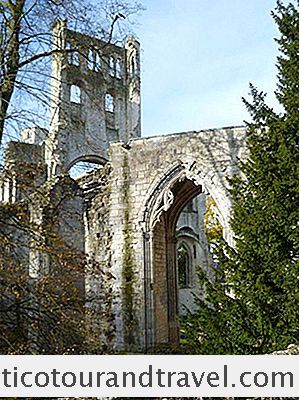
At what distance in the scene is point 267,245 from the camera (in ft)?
21.0

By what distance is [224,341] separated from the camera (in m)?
6.45

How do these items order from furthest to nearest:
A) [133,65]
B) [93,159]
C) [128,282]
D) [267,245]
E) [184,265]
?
[133,65]
[184,265]
[93,159]
[128,282]
[267,245]

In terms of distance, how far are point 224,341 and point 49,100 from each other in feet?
12.1

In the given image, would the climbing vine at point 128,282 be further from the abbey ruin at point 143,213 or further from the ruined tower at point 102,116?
the ruined tower at point 102,116

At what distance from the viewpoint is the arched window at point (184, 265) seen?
80.9 ft

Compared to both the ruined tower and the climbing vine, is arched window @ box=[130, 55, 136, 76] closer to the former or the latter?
the ruined tower

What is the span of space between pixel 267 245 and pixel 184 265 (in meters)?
18.9

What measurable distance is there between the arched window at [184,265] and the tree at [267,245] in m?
17.8

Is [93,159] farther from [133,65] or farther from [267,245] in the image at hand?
[267,245]

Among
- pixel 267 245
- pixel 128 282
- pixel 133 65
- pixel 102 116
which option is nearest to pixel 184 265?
pixel 102 116

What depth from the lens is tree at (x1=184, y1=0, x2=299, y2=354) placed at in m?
6.21

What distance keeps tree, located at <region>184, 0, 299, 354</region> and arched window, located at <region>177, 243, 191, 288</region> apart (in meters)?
17.8

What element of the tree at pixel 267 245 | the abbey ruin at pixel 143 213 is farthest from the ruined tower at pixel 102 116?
the tree at pixel 267 245

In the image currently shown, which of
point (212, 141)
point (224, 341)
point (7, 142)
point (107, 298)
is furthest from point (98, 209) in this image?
point (224, 341)
